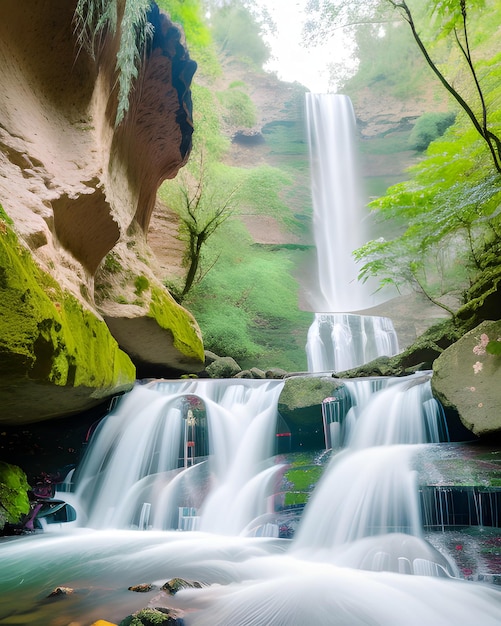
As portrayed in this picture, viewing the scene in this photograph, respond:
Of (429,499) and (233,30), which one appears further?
(233,30)

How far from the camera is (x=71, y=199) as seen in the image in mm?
4770

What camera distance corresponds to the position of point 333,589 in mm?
2826

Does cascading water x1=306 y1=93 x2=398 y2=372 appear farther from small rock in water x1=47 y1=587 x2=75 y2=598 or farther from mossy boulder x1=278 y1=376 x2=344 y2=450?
small rock in water x1=47 y1=587 x2=75 y2=598

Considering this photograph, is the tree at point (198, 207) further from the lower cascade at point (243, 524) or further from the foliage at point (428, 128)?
Result: the foliage at point (428, 128)

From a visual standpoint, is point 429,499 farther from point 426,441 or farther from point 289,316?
point 289,316

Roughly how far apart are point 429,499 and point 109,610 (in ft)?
8.57

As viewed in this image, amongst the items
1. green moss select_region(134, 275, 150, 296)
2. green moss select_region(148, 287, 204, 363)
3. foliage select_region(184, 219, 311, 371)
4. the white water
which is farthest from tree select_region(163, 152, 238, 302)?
the white water

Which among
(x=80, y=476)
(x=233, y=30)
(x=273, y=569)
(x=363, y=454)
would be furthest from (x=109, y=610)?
(x=233, y=30)

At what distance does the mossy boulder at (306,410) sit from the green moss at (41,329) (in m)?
2.55

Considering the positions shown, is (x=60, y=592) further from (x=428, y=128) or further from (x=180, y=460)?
(x=428, y=128)

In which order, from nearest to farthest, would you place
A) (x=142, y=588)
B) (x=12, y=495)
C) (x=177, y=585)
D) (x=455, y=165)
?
(x=177, y=585) < (x=142, y=588) < (x=12, y=495) < (x=455, y=165)

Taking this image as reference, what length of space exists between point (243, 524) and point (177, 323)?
4253 mm

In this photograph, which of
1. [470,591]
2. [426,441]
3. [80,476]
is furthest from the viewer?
[80,476]

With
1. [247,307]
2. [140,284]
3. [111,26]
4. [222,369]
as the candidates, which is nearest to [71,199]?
[111,26]
